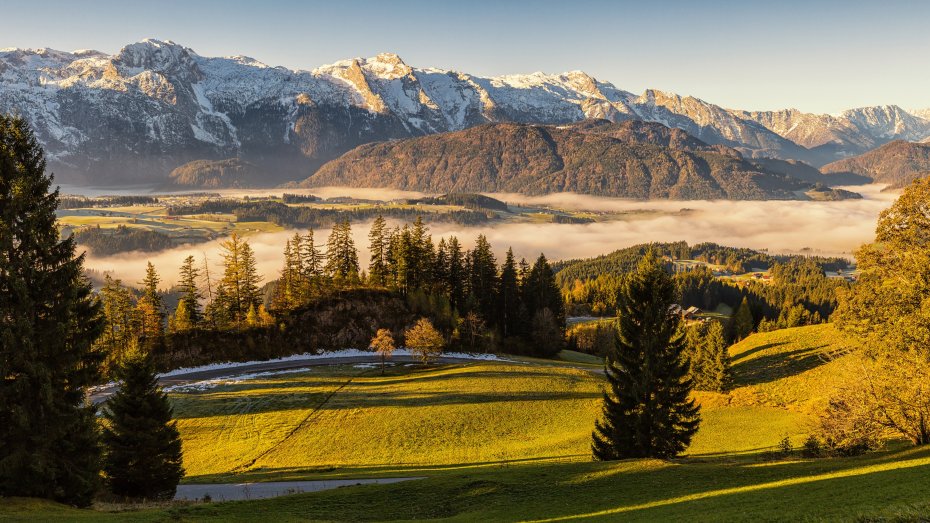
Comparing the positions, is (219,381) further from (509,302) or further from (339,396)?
(509,302)

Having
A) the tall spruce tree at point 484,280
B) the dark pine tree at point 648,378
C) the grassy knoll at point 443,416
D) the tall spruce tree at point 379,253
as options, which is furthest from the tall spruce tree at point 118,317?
the dark pine tree at point 648,378

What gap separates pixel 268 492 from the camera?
3722cm

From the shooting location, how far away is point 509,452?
48.9m

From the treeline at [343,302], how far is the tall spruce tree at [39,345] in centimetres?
6513

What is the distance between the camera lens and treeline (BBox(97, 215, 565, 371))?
90.9 metres

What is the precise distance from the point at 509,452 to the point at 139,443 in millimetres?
30039

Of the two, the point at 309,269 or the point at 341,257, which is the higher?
the point at 341,257

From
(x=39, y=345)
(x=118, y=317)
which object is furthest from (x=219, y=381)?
(x=39, y=345)

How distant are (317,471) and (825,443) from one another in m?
37.4

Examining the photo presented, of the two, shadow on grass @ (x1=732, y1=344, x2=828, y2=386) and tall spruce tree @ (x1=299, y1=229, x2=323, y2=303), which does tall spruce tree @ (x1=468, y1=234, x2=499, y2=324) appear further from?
shadow on grass @ (x1=732, y1=344, x2=828, y2=386)

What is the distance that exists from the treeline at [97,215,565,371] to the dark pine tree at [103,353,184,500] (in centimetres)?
5375

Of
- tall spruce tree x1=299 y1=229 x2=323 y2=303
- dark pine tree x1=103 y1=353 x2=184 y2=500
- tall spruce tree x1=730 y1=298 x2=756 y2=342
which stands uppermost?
tall spruce tree x1=299 y1=229 x2=323 y2=303

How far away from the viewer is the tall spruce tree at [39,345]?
24609 millimetres

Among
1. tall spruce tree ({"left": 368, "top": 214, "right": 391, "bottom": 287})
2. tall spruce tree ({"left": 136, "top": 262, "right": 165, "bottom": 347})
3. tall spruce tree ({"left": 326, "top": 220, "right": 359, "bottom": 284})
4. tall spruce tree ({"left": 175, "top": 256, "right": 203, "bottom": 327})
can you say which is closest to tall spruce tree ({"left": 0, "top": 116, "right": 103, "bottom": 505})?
tall spruce tree ({"left": 136, "top": 262, "right": 165, "bottom": 347})
